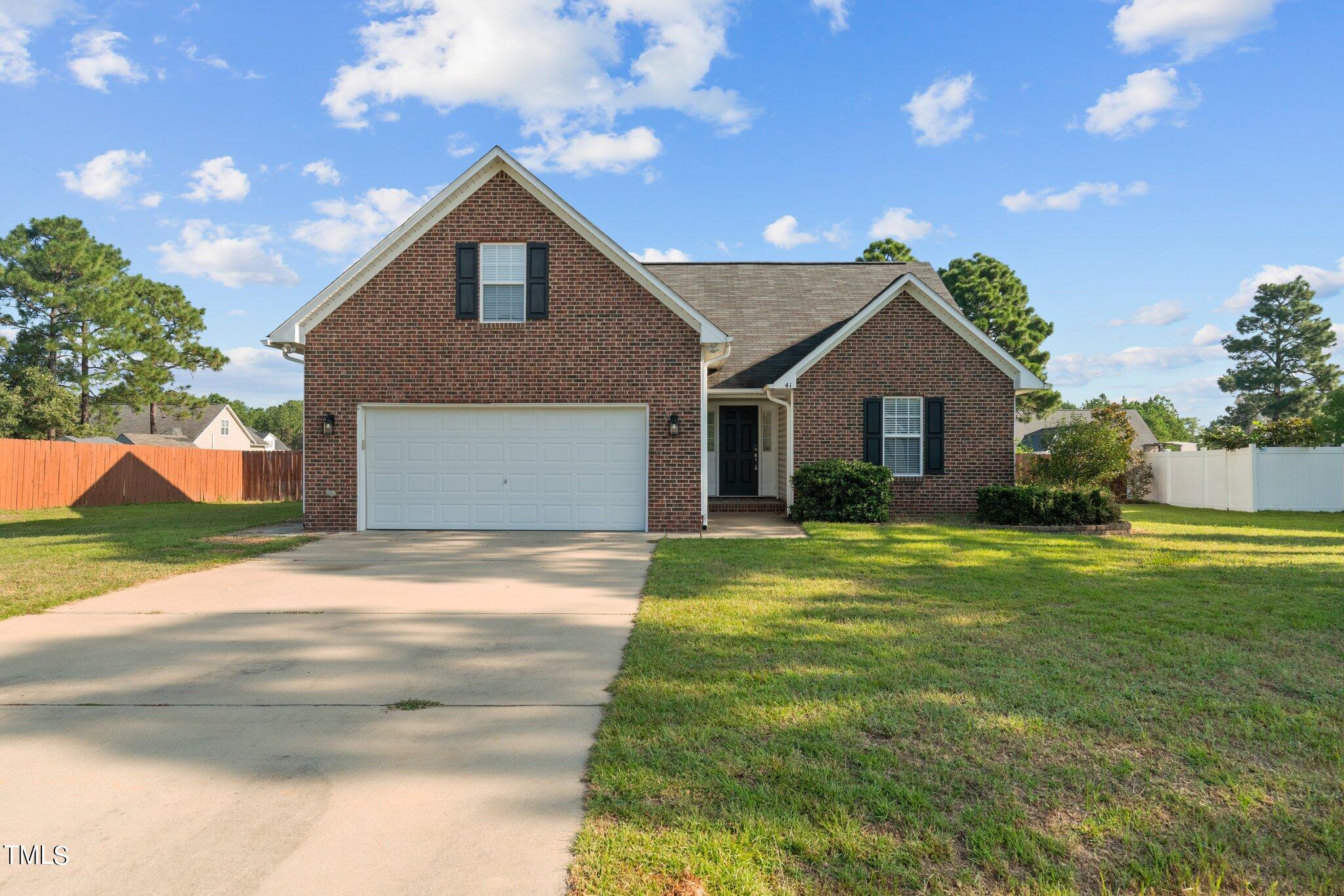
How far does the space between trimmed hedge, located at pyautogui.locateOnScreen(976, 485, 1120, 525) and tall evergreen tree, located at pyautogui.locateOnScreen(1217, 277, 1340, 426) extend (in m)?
44.2

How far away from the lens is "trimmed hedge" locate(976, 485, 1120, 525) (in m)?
14.2

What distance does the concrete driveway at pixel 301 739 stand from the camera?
2873 millimetres

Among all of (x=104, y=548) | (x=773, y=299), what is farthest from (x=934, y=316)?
(x=104, y=548)

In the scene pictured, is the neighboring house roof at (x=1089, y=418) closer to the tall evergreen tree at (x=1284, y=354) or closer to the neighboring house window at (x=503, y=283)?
the tall evergreen tree at (x=1284, y=354)

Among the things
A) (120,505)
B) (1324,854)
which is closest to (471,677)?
(1324,854)

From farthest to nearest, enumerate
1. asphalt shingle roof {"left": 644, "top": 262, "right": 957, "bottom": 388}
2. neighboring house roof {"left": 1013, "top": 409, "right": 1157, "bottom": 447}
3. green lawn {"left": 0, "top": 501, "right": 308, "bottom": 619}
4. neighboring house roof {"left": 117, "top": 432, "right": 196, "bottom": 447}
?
neighboring house roof {"left": 1013, "top": 409, "right": 1157, "bottom": 447}
neighboring house roof {"left": 117, "top": 432, "right": 196, "bottom": 447}
asphalt shingle roof {"left": 644, "top": 262, "right": 957, "bottom": 388}
green lawn {"left": 0, "top": 501, "right": 308, "bottom": 619}

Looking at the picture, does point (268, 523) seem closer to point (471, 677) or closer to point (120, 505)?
point (120, 505)

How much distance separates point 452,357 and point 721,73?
761cm

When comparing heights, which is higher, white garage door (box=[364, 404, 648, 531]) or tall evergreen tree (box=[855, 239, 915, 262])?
tall evergreen tree (box=[855, 239, 915, 262])

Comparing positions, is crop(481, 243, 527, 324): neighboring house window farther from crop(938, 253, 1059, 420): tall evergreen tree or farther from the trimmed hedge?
crop(938, 253, 1059, 420): tall evergreen tree

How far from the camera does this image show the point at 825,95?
15.3 m

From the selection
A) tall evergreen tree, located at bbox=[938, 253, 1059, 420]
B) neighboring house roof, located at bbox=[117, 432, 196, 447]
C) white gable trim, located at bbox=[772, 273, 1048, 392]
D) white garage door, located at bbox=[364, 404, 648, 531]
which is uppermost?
tall evergreen tree, located at bbox=[938, 253, 1059, 420]

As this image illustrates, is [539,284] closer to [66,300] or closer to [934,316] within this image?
[934,316]

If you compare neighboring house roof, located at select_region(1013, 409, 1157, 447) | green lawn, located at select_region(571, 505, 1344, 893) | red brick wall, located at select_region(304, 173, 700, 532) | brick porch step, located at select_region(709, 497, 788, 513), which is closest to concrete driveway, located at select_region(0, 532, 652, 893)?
green lawn, located at select_region(571, 505, 1344, 893)
